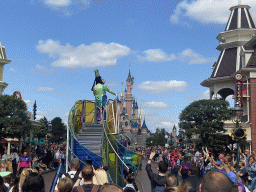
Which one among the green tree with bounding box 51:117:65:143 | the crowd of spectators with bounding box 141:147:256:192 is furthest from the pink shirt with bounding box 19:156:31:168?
the green tree with bounding box 51:117:65:143

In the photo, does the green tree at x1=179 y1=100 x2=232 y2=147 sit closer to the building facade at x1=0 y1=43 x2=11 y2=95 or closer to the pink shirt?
the pink shirt

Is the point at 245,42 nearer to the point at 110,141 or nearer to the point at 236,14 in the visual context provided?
the point at 236,14

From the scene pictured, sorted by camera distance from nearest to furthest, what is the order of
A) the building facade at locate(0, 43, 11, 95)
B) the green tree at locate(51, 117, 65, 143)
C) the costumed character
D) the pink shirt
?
the pink shirt < the costumed character < the building facade at locate(0, 43, 11, 95) < the green tree at locate(51, 117, 65, 143)

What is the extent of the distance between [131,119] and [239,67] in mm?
123563

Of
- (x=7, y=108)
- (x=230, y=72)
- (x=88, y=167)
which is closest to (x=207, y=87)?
(x=230, y=72)

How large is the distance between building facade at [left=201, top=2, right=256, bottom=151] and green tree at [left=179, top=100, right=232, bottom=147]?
1.75 metres

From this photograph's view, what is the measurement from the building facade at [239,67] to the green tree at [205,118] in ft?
5.74

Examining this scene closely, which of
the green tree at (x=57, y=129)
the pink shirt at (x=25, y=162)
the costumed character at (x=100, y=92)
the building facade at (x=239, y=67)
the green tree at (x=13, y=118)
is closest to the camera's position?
the pink shirt at (x=25, y=162)

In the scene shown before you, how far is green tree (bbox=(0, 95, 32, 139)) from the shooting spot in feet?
89.3

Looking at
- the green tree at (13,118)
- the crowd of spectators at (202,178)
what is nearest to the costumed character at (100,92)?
the crowd of spectators at (202,178)

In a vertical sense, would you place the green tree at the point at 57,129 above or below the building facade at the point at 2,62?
below

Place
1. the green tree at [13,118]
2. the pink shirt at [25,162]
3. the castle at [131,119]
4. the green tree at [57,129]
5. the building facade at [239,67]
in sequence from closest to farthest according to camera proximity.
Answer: the pink shirt at [25,162] < the green tree at [13,118] < the building facade at [239,67] < the green tree at [57,129] < the castle at [131,119]

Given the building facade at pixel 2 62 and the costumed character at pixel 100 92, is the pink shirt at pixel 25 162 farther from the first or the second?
the building facade at pixel 2 62

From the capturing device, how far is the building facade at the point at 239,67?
1198 inches
